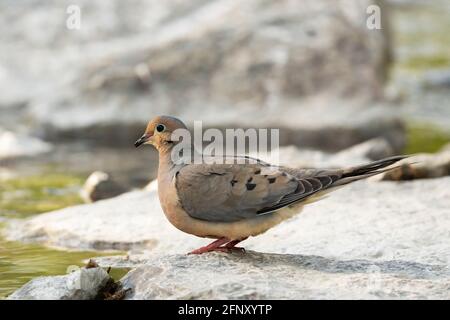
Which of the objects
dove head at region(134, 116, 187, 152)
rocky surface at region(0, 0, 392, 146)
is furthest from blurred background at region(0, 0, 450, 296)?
dove head at region(134, 116, 187, 152)

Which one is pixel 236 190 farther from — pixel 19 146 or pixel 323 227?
pixel 19 146

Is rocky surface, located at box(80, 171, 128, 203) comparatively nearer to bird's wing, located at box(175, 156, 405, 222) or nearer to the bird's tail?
bird's wing, located at box(175, 156, 405, 222)

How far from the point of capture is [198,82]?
38.4ft

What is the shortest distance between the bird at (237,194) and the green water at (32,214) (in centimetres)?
75

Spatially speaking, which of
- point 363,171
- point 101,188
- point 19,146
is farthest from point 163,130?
point 19,146

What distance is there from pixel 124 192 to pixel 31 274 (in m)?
2.57

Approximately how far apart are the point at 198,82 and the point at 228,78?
37 cm

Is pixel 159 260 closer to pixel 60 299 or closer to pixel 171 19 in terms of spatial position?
pixel 60 299

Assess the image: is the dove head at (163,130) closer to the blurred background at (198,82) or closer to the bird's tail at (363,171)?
the bird's tail at (363,171)

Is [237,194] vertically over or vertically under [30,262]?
over

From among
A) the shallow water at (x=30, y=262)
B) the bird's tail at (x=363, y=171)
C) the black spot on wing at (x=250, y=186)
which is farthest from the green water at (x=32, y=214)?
the bird's tail at (x=363, y=171)

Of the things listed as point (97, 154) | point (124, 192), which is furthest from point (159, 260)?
point (97, 154)

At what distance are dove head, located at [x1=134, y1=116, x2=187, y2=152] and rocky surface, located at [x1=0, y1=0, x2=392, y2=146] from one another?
18.9 feet

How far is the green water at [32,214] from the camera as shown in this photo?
5707 millimetres
